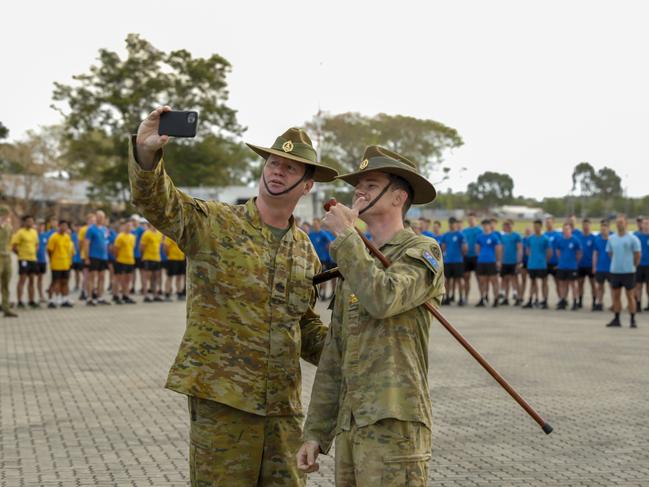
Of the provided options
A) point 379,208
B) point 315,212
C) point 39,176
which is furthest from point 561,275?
point 39,176

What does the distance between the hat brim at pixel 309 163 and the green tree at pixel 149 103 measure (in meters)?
47.6

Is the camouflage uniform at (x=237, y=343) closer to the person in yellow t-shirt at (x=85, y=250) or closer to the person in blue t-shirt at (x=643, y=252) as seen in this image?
the person in blue t-shirt at (x=643, y=252)

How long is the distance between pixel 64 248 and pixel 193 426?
1695 centimetres

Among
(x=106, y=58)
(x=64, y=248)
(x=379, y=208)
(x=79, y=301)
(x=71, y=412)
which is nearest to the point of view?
(x=379, y=208)

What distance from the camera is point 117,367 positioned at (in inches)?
457

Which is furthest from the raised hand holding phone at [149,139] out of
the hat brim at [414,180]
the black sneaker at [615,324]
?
the black sneaker at [615,324]

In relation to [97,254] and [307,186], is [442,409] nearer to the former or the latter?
[307,186]

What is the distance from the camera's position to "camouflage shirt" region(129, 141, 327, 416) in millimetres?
3861

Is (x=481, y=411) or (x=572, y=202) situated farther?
(x=572, y=202)

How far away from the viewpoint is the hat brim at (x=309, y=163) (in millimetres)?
4062

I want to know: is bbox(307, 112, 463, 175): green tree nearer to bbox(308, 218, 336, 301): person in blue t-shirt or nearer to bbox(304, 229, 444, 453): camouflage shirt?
bbox(308, 218, 336, 301): person in blue t-shirt

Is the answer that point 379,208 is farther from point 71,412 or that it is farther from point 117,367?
point 117,367

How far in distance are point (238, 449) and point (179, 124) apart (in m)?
1.41

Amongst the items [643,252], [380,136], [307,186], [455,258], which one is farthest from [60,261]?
[380,136]
